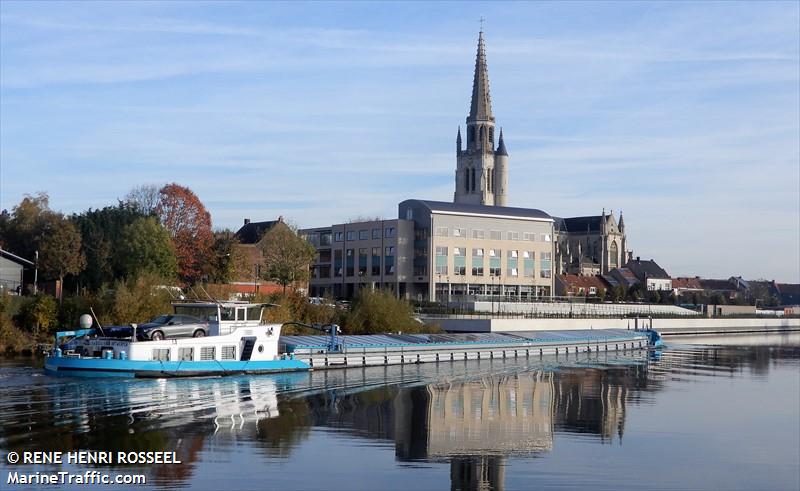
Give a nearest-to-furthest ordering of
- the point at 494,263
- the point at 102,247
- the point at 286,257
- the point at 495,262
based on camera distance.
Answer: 1. the point at 102,247
2. the point at 286,257
3. the point at 494,263
4. the point at 495,262

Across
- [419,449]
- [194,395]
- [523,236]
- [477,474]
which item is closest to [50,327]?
[194,395]

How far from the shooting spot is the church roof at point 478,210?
126 metres

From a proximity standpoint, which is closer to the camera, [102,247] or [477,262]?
[102,247]

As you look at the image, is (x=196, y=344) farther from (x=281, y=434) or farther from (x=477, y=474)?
(x=477, y=474)

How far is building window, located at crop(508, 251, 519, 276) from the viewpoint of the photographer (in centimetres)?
13012

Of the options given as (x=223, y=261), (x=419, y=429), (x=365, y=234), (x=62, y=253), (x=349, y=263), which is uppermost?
(x=365, y=234)

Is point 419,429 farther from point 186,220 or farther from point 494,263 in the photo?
point 494,263

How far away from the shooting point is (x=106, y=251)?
3455 inches

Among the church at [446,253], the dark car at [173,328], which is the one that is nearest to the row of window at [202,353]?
the dark car at [173,328]

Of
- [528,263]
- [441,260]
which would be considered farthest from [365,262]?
[528,263]

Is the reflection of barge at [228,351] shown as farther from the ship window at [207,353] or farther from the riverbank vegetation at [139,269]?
the riverbank vegetation at [139,269]

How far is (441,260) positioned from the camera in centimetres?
12425

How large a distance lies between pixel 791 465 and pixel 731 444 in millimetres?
3880

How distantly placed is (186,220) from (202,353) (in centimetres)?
5165
